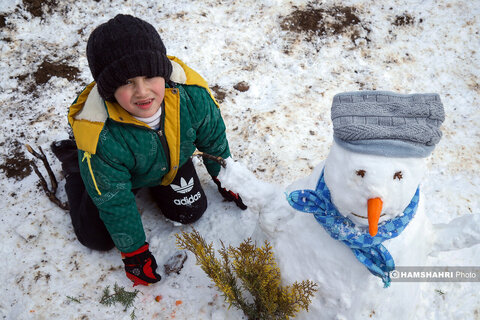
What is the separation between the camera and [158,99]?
1663mm

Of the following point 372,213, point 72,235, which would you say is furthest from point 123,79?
point 72,235

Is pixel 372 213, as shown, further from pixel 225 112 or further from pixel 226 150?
pixel 225 112

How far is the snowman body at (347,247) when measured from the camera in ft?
4.13

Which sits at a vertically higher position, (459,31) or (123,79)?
(123,79)

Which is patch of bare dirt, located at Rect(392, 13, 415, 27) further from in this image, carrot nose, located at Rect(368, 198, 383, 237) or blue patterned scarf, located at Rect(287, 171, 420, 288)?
carrot nose, located at Rect(368, 198, 383, 237)

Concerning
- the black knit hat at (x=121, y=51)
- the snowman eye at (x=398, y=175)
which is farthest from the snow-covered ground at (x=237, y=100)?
the black knit hat at (x=121, y=51)

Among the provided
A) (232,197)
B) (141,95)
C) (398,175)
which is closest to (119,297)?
(232,197)

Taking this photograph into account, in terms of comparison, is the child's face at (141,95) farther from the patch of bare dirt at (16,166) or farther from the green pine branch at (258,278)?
the patch of bare dirt at (16,166)

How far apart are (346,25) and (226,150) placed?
2.33 m

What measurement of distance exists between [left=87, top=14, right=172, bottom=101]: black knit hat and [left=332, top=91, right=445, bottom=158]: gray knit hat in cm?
83

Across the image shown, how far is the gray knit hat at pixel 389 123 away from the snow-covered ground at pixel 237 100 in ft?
1.97

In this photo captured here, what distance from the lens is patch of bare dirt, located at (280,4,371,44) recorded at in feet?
11.9

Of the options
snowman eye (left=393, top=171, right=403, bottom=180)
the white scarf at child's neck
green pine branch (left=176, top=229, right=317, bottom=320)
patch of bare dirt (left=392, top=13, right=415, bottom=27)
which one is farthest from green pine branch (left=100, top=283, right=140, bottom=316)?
patch of bare dirt (left=392, top=13, right=415, bottom=27)

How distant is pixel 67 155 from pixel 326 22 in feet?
9.58
